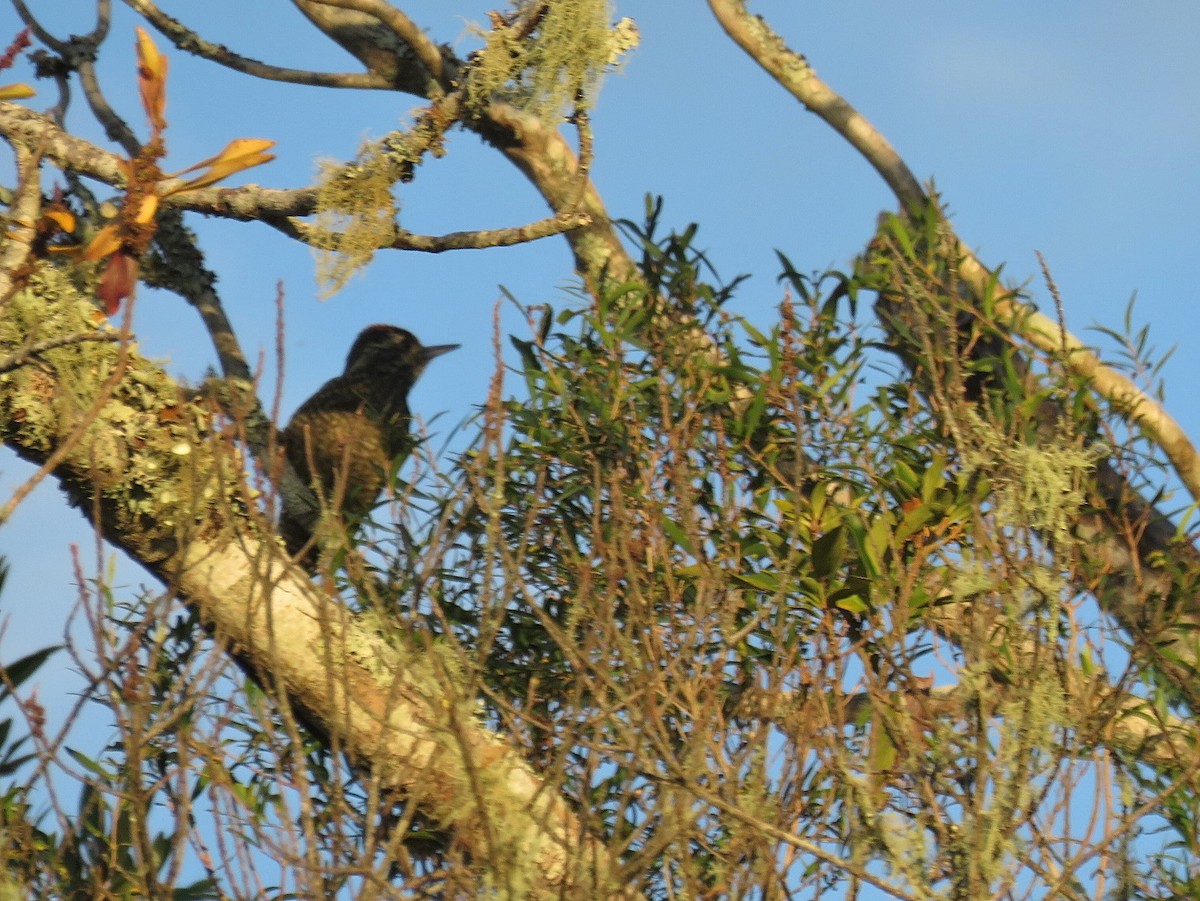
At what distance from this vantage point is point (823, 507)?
11.7 ft

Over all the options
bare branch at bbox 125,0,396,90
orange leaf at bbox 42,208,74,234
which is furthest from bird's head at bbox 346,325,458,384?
orange leaf at bbox 42,208,74,234

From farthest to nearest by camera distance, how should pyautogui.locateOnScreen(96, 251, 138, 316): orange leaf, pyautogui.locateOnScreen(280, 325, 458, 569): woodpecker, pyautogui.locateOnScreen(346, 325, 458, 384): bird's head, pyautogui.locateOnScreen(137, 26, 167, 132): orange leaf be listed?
1. pyautogui.locateOnScreen(346, 325, 458, 384): bird's head
2. pyautogui.locateOnScreen(280, 325, 458, 569): woodpecker
3. pyautogui.locateOnScreen(96, 251, 138, 316): orange leaf
4. pyautogui.locateOnScreen(137, 26, 167, 132): orange leaf

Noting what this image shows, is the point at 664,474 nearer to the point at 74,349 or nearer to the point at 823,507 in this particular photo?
the point at 823,507

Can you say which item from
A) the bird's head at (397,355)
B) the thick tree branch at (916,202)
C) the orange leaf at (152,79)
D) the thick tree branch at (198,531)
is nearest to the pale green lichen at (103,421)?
the thick tree branch at (198,531)

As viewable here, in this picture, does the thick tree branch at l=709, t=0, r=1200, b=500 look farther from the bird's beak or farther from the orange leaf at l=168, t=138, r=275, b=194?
the orange leaf at l=168, t=138, r=275, b=194

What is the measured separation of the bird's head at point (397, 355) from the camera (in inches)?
190

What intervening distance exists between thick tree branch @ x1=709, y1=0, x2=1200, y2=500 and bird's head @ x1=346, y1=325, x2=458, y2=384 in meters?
1.64

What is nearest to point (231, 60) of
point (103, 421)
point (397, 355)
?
point (397, 355)

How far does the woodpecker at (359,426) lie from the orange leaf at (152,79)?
1685 mm

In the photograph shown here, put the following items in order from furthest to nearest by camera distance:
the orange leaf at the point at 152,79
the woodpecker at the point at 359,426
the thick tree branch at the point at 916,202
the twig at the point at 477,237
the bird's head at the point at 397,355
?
the bird's head at the point at 397,355, the thick tree branch at the point at 916,202, the woodpecker at the point at 359,426, the twig at the point at 477,237, the orange leaf at the point at 152,79

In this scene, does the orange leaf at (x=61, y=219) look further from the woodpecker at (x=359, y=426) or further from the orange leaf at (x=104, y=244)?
the woodpecker at (x=359, y=426)

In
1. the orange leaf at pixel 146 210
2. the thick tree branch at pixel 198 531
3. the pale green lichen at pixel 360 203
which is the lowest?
the thick tree branch at pixel 198 531

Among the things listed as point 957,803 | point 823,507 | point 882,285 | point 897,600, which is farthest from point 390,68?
point 957,803

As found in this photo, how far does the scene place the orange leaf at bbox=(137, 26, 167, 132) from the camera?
2.41m
